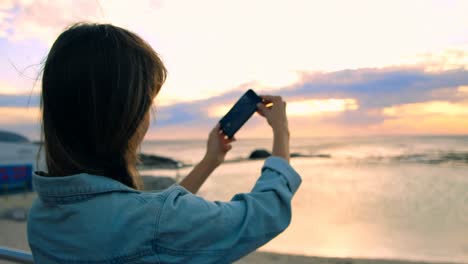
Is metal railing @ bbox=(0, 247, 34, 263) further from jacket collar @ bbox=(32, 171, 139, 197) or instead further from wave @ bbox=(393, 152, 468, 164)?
wave @ bbox=(393, 152, 468, 164)

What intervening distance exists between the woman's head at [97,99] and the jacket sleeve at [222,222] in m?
0.19

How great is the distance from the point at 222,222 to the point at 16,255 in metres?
1.33

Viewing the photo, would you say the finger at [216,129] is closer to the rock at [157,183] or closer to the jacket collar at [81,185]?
the jacket collar at [81,185]

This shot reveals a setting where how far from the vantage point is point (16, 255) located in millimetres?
1828

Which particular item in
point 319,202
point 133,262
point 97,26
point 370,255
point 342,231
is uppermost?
point 97,26

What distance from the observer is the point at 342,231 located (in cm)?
739

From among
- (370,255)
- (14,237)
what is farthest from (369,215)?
(14,237)

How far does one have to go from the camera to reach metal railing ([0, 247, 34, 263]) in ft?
5.75

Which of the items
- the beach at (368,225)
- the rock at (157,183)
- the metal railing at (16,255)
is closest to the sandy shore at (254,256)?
the beach at (368,225)

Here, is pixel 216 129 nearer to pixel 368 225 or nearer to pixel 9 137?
pixel 368 225

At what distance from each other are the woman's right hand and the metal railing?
1.16 meters

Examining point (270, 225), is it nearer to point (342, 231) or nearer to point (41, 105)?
point (41, 105)

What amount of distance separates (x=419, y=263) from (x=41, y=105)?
558 centimetres

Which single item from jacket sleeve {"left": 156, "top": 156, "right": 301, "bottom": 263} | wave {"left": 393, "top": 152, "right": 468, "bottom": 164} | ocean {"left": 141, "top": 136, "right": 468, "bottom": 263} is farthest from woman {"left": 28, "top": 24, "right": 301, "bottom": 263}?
wave {"left": 393, "top": 152, "right": 468, "bottom": 164}
